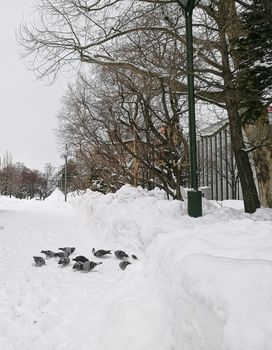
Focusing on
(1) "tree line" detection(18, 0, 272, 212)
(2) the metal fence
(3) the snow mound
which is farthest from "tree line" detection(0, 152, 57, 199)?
(1) "tree line" detection(18, 0, 272, 212)

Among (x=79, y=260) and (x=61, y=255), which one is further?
(x=61, y=255)

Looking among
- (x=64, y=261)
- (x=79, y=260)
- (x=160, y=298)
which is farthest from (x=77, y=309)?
(x=64, y=261)

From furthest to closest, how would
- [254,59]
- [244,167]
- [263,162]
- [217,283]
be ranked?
1. [263,162]
2. [244,167]
3. [254,59]
4. [217,283]

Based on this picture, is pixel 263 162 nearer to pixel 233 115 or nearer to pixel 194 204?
pixel 233 115

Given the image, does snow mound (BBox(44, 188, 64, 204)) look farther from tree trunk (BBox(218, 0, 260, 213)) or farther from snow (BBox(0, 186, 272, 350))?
snow (BBox(0, 186, 272, 350))

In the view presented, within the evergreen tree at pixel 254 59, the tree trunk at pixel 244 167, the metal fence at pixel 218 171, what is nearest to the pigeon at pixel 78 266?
the evergreen tree at pixel 254 59

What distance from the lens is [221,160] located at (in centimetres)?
4350

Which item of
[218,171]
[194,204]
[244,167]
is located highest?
[218,171]

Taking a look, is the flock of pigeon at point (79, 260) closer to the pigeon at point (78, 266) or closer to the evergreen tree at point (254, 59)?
the pigeon at point (78, 266)

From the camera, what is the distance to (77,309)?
443cm

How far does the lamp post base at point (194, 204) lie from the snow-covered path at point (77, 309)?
1.78 m

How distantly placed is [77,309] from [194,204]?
11.4 feet

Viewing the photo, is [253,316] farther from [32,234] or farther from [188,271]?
[32,234]

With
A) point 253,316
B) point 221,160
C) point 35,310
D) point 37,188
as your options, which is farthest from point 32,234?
point 37,188
